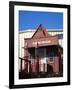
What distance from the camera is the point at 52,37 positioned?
5.77ft

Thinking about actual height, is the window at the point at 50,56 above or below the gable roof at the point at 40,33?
below

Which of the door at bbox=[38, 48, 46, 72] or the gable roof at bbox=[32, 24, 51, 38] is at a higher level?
the gable roof at bbox=[32, 24, 51, 38]

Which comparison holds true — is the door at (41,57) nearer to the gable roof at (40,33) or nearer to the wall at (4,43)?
the gable roof at (40,33)

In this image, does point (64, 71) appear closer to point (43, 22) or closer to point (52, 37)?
point (52, 37)

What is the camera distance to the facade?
5.56 ft

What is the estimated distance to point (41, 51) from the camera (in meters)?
1.73

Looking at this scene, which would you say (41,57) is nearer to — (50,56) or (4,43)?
(50,56)

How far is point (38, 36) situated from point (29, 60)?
0.18m

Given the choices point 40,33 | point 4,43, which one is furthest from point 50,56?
point 4,43

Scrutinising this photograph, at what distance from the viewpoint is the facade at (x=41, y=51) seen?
1.69 meters

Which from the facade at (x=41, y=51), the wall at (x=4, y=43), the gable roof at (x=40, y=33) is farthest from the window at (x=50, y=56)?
the wall at (x=4, y=43)

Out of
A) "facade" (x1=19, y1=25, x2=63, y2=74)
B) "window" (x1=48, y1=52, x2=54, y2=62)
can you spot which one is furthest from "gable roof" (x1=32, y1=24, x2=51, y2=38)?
"window" (x1=48, y1=52, x2=54, y2=62)

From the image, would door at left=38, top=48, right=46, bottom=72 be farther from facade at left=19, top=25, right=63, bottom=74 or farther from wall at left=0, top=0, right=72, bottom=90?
wall at left=0, top=0, right=72, bottom=90

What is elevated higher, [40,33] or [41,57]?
[40,33]
